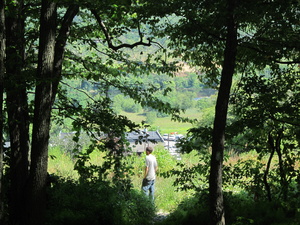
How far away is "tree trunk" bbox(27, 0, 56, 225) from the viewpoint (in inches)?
206

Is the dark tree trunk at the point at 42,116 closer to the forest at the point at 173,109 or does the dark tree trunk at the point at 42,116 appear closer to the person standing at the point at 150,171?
the forest at the point at 173,109

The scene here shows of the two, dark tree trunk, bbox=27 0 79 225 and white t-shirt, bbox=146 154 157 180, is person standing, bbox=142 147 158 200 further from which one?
dark tree trunk, bbox=27 0 79 225

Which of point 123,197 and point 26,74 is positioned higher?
point 26,74

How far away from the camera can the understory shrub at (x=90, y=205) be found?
6.27m

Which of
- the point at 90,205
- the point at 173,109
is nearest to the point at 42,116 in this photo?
the point at 90,205

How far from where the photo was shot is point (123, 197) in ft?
24.0

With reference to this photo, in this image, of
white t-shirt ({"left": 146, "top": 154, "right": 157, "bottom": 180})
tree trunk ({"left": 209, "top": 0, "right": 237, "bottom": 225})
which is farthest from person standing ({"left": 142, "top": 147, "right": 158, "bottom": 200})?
tree trunk ({"left": 209, "top": 0, "right": 237, "bottom": 225})

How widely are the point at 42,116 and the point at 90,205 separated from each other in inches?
85.8

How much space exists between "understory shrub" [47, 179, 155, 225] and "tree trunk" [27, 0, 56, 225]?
0.83 m

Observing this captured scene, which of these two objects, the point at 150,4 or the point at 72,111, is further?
the point at 72,111

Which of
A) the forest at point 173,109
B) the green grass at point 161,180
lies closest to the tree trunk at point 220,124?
the forest at point 173,109

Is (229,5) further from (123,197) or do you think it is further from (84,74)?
(123,197)

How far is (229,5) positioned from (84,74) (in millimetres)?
3564

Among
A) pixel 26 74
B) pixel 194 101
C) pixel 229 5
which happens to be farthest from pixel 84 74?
pixel 194 101
